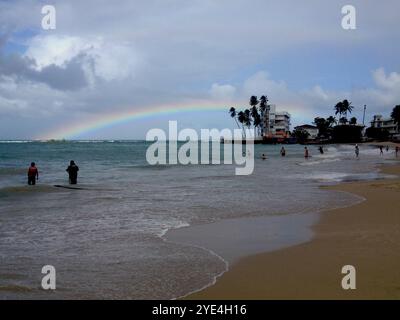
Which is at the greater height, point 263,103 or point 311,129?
point 263,103

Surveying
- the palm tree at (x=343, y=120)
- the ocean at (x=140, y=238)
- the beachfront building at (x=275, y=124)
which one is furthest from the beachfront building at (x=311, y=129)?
the ocean at (x=140, y=238)

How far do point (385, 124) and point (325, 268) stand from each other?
561 feet

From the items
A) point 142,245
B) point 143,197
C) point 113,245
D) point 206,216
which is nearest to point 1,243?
point 113,245

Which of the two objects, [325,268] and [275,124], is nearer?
[325,268]

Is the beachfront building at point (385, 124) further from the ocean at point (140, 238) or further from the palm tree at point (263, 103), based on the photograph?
the ocean at point (140, 238)

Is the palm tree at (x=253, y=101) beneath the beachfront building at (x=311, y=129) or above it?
above

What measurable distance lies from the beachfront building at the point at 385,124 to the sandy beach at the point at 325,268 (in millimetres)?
156898

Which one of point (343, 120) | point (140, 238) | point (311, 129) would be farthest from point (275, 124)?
point (140, 238)

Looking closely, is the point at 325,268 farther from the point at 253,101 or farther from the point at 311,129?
the point at 311,129

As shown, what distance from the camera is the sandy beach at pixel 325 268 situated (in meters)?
6.48

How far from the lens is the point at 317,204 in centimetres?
1614

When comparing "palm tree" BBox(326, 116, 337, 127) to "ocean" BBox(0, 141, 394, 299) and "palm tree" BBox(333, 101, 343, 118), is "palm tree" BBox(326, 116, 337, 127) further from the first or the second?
"ocean" BBox(0, 141, 394, 299)

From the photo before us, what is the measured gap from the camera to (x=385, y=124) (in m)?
165
